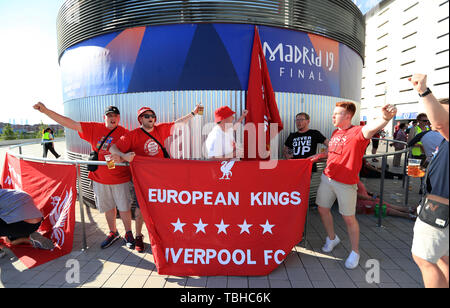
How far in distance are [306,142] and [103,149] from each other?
10.2ft

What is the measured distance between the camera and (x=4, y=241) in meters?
3.58

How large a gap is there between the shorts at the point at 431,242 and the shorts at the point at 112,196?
3342 millimetres

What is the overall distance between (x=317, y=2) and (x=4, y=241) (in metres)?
6.77

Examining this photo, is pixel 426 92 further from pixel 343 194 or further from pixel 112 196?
pixel 112 196

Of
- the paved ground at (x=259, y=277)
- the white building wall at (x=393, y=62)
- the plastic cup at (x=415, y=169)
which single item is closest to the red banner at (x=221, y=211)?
the paved ground at (x=259, y=277)

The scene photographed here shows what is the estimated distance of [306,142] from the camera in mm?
4164

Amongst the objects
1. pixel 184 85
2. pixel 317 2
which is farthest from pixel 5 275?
pixel 317 2

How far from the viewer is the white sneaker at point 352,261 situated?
119 inches

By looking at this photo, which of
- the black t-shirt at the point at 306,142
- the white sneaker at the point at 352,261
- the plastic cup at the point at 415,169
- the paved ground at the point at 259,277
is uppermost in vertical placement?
the black t-shirt at the point at 306,142

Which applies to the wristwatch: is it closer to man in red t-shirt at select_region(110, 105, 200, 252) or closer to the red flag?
the red flag

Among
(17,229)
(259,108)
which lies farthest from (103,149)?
(259,108)

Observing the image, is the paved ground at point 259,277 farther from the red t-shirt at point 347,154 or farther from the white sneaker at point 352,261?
the red t-shirt at point 347,154

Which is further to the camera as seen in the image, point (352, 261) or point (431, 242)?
point (352, 261)
